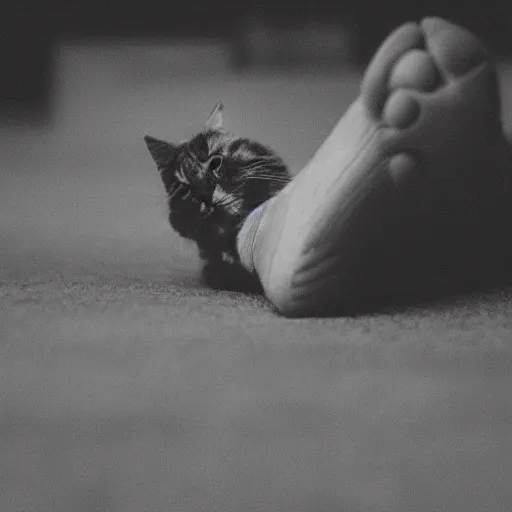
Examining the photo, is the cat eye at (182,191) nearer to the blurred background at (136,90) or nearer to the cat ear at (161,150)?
the cat ear at (161,150)

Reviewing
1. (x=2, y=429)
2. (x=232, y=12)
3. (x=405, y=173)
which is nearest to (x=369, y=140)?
(x=405, y=173)

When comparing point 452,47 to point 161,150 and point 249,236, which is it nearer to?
point 249,236

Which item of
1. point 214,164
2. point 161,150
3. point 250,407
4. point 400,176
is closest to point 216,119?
point 161,150

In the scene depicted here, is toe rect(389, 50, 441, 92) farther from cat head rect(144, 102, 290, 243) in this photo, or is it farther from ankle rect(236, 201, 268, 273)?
cat head rect(144, 102, 290, 243)

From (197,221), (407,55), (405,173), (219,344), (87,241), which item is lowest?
(87,241)

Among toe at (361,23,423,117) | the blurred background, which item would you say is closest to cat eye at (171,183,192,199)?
the blurred background

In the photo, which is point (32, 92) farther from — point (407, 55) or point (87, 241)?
point (407, 55)
